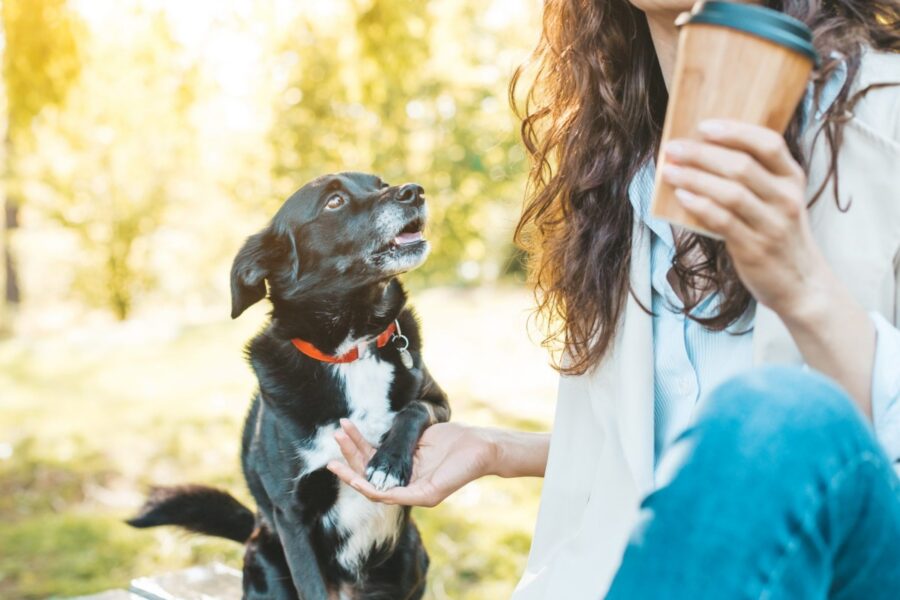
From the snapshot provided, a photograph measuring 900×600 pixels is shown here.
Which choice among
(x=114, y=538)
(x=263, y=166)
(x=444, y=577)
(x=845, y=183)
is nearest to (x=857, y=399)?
(x=845, y=183)

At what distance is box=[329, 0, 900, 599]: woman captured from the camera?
3.51ft

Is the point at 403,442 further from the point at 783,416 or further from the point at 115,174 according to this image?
the point at 115,174

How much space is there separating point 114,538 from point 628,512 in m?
3.16

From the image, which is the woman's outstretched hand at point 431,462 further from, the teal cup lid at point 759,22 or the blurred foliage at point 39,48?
the blurred foliage at point 39,48

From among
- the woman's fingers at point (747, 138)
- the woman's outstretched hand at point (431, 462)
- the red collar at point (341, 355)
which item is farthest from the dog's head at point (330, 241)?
the woman's fingers at point (747, 138)

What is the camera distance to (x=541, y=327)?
2.07m

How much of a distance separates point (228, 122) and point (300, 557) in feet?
34.6

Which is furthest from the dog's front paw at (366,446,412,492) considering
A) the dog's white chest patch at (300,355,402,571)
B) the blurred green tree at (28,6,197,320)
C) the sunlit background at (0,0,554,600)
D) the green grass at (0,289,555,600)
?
the blurred green tree at (28,6,197,320)

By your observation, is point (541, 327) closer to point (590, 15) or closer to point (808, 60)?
point (590, 15)

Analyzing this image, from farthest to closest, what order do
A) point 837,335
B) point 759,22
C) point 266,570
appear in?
point 266,570
point 837,335
point 759,22

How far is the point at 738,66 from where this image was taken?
3.32 feet

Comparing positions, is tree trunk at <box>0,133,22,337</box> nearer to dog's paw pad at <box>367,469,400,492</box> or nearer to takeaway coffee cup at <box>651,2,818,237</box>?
dog's paw pad at <box>367,469,400,492</box>

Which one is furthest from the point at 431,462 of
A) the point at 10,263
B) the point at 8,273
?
the point at 8,273

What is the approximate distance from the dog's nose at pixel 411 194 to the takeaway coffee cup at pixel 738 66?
1003 millimetres
